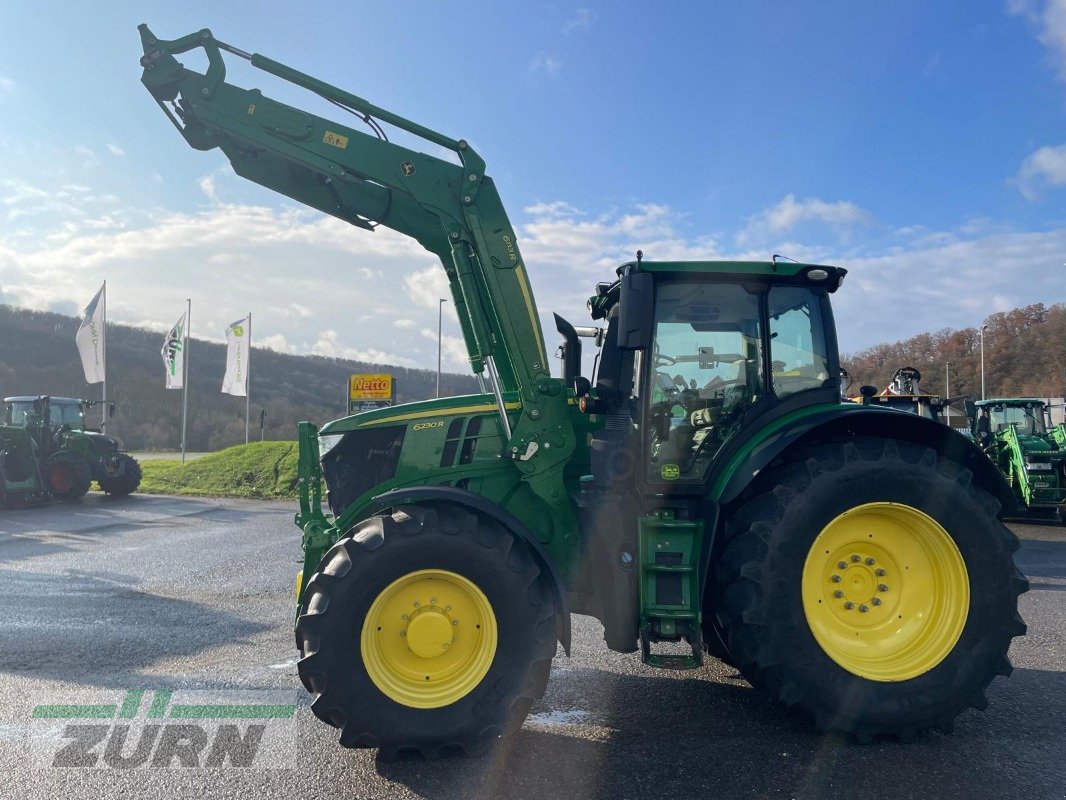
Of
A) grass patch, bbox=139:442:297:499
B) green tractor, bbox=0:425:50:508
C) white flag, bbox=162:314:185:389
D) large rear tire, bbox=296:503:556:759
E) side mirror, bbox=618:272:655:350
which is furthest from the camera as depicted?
white flag, bbox=162:314:185:389

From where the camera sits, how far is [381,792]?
3393mm

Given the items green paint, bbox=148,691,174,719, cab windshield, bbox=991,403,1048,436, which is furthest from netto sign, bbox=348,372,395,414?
cab windshield, bbox=991,403,1048,436

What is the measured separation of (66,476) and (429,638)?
17.1 metres

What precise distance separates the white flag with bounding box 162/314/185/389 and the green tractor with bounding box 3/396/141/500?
3860mm

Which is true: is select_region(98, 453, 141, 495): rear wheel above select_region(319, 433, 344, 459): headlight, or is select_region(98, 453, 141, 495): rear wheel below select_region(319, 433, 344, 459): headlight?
below

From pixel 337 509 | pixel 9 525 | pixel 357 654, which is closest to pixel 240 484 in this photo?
pixel 9 525

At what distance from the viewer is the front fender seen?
13.5 feet

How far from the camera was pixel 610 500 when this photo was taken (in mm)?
4328

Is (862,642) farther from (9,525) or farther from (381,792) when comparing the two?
(9,525)

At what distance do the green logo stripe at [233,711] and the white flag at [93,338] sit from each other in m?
19.6

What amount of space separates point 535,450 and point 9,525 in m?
13.7

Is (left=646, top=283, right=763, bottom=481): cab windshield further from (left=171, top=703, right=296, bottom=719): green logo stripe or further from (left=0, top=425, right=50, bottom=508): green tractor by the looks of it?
(left=0, top=425, right=50, bottom=508): green tractor

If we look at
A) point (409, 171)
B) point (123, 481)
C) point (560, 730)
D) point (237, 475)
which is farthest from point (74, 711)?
point (237, 475)

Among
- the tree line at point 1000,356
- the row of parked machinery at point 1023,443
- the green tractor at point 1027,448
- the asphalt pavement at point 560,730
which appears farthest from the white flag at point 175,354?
the tree line at point 1000,356
